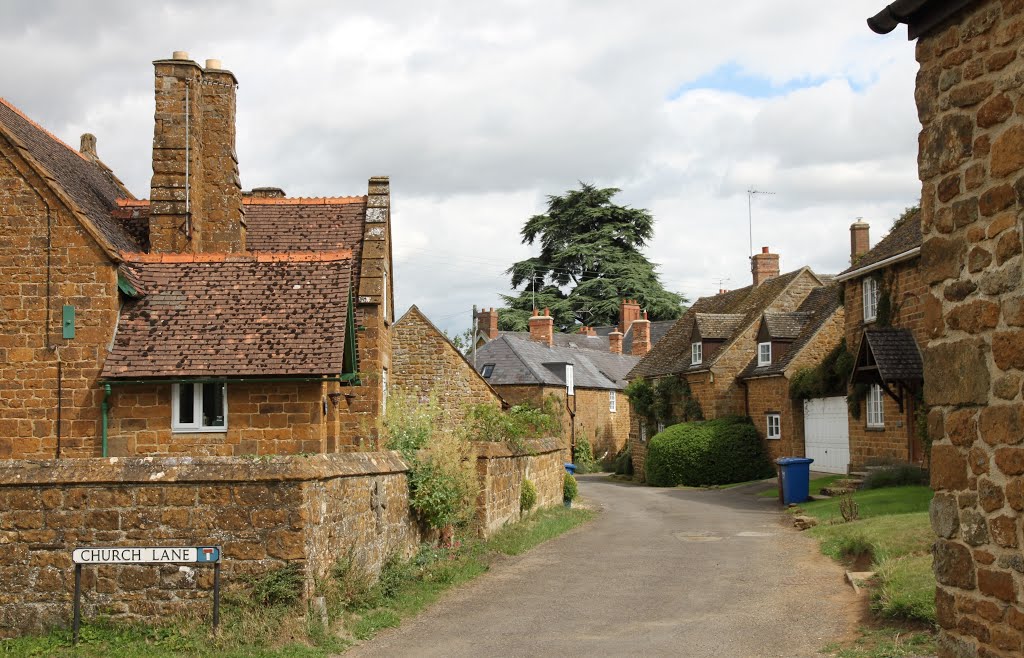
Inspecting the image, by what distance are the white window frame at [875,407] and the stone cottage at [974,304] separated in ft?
75.2

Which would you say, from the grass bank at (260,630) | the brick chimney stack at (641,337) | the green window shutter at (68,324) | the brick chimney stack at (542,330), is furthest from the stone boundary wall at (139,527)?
the brick chimney stack at (641,337)

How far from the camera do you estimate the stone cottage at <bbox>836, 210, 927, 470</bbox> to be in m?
25.0

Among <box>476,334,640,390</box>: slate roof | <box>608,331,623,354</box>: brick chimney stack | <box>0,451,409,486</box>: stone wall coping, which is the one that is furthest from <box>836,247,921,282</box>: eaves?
<box>608,331,623,354</box>: brick chimney stack

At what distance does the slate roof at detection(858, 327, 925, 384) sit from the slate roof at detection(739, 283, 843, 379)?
871 centimetres

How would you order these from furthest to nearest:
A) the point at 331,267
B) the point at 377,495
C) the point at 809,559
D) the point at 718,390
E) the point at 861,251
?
the point at 718,390 → the point at 861,251 → the point at 331,267 → the point at 809,559 → the point at 377,495

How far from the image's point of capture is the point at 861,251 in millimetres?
36250

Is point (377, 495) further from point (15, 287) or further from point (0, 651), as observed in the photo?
point (15, 287)

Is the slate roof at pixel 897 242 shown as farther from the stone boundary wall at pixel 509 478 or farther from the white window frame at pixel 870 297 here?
the stone boundary wall at pixel 509 478

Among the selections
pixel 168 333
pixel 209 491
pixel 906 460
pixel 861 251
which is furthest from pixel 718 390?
pixel 209 491

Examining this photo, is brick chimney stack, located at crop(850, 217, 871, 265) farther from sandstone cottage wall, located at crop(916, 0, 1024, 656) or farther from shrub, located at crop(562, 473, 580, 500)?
sandstone cottage wall, located at crop(916, 0, 1024, 656)

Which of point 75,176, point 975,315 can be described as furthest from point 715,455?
point 975,315

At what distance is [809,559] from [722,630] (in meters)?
5.70

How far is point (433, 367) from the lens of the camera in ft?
103

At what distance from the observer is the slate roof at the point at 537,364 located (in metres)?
48.2
